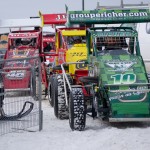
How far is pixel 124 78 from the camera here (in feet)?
27.1

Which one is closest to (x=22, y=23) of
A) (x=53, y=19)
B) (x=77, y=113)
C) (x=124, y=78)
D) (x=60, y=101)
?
(x=53, y=19)

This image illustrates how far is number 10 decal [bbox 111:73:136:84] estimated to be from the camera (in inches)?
323

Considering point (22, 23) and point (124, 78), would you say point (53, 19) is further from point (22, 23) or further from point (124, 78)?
point (22, 23)

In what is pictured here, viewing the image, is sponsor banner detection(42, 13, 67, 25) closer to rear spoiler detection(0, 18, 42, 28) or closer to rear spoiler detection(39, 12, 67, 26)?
rear spoiler detection(39, 12, 67, 26)

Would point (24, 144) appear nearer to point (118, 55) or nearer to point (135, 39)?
→ point (118, 55)

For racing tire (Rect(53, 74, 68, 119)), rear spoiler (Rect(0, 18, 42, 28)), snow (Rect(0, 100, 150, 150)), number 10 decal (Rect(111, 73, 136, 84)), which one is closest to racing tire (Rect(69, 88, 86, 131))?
snow (Rect(0, 100, 150, 150))

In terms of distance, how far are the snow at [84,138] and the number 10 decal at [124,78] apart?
0.82m

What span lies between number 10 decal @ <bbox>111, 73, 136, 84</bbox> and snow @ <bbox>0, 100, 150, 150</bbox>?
816 mm

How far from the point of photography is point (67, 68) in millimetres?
11219

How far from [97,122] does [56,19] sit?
18.5ft

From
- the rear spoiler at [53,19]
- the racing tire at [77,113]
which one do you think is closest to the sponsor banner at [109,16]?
the racing tire at [77,113]

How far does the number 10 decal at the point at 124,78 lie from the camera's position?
8211mm

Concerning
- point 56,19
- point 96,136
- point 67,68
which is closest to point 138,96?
point 96,136

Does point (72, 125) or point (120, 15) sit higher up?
point (120, 15)
